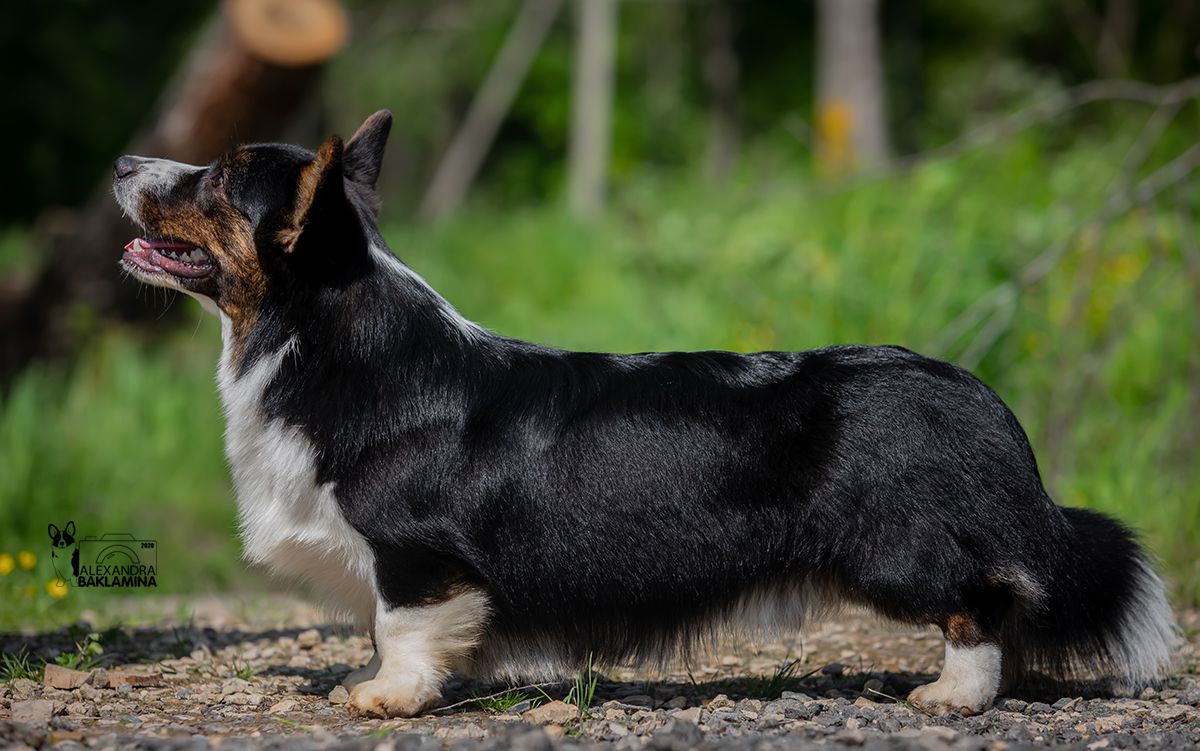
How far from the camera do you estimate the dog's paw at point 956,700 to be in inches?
135

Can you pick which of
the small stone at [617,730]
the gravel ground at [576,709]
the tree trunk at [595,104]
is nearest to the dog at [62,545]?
the gravel ground at [576,709]

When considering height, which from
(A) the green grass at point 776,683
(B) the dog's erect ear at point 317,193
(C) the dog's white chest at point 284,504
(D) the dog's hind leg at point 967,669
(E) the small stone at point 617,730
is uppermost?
(B) the dog's erect ear at point 317,193

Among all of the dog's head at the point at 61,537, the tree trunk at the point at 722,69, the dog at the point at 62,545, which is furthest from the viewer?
the tree trunk at the point at 722,69

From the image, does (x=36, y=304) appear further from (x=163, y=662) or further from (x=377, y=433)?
(x=377, y=433)

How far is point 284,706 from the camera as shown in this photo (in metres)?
3.51

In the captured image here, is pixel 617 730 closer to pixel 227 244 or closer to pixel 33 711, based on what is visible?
pixel 33 711

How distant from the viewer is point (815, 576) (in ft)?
11.4

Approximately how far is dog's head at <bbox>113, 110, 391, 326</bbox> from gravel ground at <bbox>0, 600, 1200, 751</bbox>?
3.54 feet

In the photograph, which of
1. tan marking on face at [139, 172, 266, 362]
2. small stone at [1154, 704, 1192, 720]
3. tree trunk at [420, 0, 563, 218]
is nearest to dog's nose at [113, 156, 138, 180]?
tan marking on face at [139, 172, 266, 362]

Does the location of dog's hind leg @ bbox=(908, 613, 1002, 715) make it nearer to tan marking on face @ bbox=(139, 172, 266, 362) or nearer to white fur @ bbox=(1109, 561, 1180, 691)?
white fur @ bbox=(1109, 561, 1180, 691)

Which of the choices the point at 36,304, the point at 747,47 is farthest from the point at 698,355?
the point at 747,47

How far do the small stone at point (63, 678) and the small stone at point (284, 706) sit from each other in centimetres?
59

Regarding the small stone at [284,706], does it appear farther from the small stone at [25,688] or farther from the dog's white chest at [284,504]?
the small stone at [25,688]

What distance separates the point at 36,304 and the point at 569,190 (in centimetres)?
655
